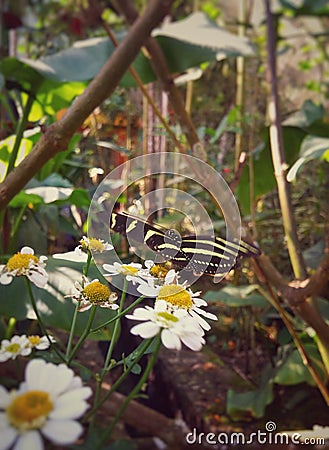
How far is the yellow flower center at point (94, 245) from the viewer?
0.26m

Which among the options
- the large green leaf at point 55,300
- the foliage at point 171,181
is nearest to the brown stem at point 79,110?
the foliage at point 171,181

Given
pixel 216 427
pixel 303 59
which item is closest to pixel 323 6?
pixel 303 59

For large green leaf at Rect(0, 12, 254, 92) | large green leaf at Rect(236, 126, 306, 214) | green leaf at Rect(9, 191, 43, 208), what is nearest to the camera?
green leaf at Rect(9, 191, 43, 208)

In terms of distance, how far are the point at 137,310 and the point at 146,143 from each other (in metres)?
0.39

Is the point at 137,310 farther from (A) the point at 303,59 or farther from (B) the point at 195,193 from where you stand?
(A) the point at 303,59

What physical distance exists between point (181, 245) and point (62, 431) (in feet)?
0.41

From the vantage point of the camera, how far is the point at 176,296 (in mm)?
230

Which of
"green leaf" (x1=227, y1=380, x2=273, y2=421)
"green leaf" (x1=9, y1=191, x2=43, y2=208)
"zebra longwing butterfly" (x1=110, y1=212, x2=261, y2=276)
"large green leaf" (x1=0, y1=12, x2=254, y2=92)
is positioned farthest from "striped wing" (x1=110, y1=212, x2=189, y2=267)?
"large green leaf" (x1=0, y1=12, x2=254, y2=92)

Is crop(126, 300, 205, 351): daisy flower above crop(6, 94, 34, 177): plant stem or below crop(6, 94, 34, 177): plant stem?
below

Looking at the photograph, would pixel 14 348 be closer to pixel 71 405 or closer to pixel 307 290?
pixel 71 405

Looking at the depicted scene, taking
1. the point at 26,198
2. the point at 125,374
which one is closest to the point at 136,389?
the point at 125,374

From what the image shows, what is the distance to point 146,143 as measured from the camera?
58cm

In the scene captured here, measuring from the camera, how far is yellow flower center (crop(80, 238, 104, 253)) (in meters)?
0.26

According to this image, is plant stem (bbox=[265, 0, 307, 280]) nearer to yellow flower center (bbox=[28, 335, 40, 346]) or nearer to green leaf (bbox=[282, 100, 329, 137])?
green leaf (bbox=[282, 100, 329, 137])
